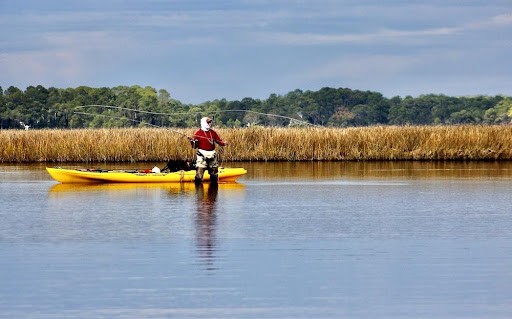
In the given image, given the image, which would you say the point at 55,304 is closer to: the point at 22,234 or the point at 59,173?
the point at 22,234

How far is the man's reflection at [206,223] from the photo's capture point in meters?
13.4

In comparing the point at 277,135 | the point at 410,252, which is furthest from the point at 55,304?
the point at 277,135

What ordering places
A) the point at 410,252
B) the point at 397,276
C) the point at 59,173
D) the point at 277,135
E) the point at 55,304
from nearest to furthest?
the point at 55,304, the point at 397,276, the point at 410,252, the point at 59,173, the point at 277,135

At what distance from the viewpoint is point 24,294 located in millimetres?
11016

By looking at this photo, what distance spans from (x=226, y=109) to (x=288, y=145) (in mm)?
37219

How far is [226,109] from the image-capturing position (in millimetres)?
72875

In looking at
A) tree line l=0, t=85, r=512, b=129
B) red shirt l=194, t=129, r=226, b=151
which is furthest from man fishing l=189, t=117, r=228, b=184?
tree line l=0, t=85, r=512, b=129

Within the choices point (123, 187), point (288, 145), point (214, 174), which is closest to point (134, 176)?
point (123, 187)

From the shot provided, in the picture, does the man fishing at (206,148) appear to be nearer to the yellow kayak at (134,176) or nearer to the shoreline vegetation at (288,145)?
the yellow kayak at (134,176)

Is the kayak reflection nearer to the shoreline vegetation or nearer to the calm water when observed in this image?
the calm water

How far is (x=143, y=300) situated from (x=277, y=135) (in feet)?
84.1

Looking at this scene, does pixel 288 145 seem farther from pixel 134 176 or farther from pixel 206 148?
pixel 206 148

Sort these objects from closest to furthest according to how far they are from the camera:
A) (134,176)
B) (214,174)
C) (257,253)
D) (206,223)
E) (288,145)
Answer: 1. (257,253)
2. (206,223)
3. (214,174)
4. (134,176)
5. (288,145)

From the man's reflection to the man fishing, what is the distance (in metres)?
0.34
